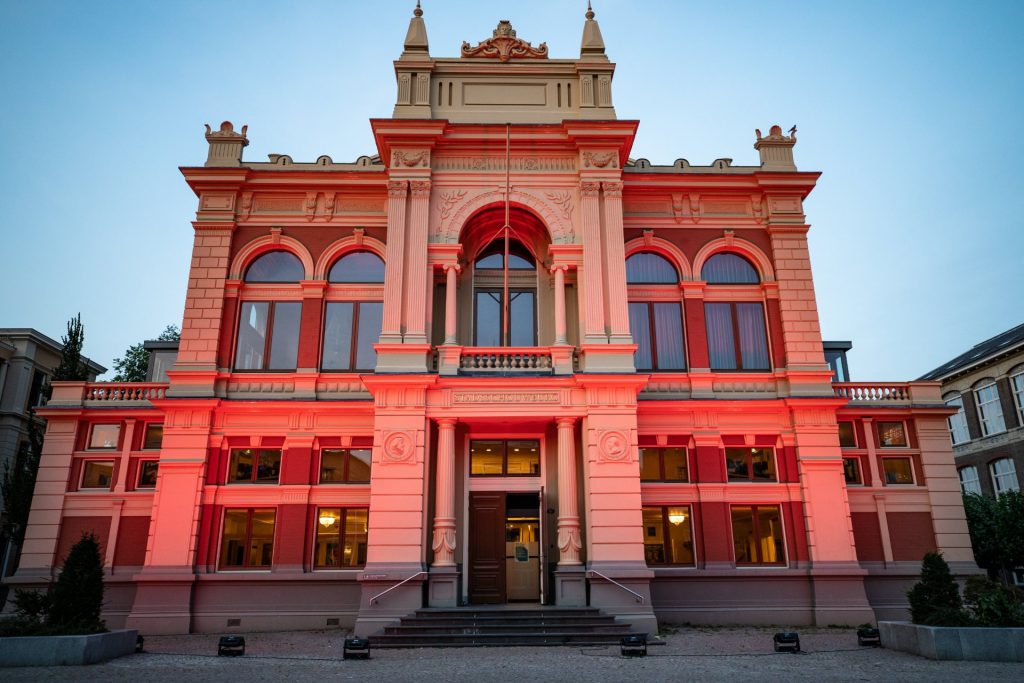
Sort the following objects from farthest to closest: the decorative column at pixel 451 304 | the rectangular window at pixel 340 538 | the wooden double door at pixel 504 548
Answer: the rectangular window at pixel 340 538 → the decorative column at pixel 451 304 → the wooden double door at pixel 504 548

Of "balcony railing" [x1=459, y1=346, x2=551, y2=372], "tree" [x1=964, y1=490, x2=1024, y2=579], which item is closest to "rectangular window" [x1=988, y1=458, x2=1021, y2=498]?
"tree" [x1=964, y1=490, x2=1024, y2=579]

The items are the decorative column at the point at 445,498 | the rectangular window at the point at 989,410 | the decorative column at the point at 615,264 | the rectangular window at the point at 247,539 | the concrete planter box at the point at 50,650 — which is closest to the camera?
the concrete planter box at the point at 50,650

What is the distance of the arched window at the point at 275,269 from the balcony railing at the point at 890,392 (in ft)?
59.2

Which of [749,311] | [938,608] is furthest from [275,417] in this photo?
[938,608]

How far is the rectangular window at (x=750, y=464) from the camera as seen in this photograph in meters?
20.9

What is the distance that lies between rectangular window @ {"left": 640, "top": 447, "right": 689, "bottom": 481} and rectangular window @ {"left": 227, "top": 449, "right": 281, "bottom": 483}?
36.2 ft

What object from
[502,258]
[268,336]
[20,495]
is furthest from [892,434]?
[20,495]

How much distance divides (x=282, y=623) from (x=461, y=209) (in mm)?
12974

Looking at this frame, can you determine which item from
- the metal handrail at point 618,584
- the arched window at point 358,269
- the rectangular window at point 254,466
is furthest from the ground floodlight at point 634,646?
the arched window at point 358,269

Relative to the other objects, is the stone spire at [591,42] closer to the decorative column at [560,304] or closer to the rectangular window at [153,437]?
the decorative column at [560,304]

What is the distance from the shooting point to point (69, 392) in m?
22.2

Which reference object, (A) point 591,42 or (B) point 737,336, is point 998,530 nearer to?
(B) point 737,336

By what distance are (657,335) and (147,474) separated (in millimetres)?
16746

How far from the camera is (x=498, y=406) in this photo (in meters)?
18.9
